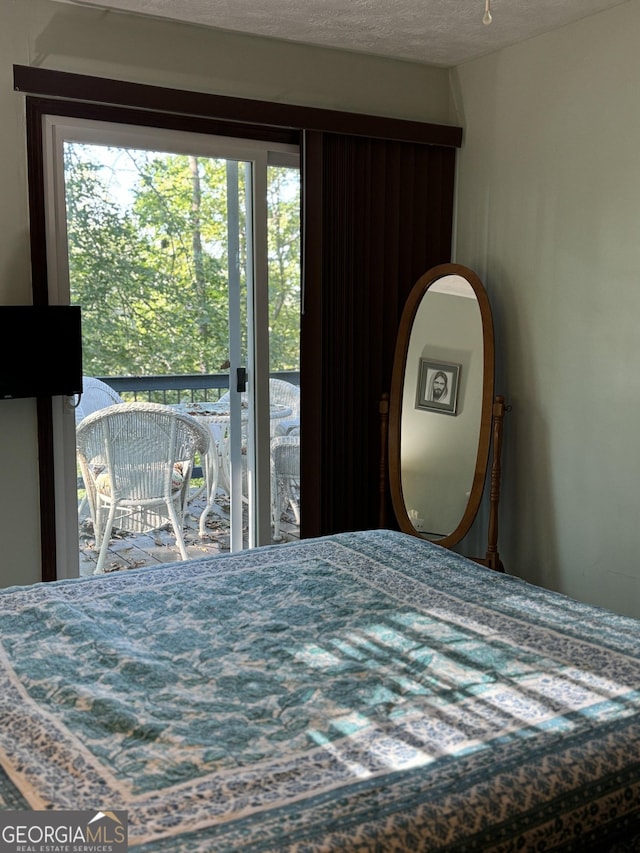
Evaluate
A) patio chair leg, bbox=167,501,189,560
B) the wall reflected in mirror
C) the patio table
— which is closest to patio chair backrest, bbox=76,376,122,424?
the patio table

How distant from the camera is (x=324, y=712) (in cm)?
158

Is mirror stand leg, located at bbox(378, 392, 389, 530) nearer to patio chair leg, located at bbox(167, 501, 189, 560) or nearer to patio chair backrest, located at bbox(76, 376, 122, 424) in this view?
patio chair leg, located at bbox(167, 501, 189, 560)

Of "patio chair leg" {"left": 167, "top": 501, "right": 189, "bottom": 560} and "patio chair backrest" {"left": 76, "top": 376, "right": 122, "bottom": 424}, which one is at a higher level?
"patio chair backrest" {"left": 76, "top": 376, "right": 122, "bottom": 424}

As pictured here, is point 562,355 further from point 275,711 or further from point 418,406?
point 275,711

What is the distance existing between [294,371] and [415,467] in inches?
27.5

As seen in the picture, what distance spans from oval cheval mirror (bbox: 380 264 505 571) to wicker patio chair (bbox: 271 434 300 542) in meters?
0.39

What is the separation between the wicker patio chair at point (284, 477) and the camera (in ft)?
12.5

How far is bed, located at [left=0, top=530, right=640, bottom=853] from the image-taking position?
130 cm

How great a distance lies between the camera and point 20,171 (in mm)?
3068

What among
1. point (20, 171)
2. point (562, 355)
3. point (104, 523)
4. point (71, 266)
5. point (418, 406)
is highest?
point (20, 171)

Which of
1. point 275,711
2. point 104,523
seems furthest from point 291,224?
point 275,711

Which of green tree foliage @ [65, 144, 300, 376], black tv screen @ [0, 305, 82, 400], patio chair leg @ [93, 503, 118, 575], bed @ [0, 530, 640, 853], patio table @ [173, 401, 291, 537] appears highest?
green tree foliage @ [65, 144, 300, 376]

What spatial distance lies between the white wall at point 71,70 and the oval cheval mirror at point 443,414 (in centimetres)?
99

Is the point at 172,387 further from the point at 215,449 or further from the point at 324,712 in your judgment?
the point at 324,712
